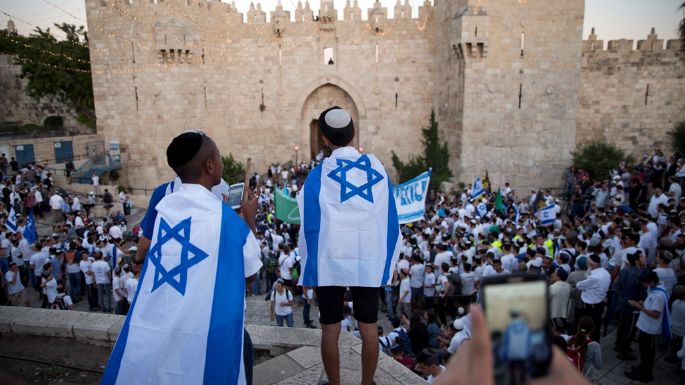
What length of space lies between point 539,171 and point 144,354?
56.6 feet

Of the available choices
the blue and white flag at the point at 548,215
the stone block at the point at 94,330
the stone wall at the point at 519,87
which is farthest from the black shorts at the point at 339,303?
the stone wall at the point at 519,87

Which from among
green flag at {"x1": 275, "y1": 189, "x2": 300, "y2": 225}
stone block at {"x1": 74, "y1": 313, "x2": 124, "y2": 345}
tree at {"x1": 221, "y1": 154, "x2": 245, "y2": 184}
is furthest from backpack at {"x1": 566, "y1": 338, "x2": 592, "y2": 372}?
tree at {"x1": 221, "y1": 154, "x2": 245, "y2": 184}

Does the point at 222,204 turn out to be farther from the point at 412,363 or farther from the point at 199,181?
the point at 412,363

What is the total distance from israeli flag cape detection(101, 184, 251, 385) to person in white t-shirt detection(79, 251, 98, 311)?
7.98 metres

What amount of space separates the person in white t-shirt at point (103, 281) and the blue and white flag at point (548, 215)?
9232mm

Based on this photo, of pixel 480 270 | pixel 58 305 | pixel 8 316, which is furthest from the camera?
pixel 58 305

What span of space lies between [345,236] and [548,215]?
895 centimetres

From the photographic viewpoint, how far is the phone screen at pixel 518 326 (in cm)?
81

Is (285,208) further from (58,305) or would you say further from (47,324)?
(47,324)

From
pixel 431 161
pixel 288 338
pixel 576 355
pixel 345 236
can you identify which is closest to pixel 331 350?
pixel 345 236

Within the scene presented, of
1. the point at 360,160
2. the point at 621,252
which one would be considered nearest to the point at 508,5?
the point at 621,252

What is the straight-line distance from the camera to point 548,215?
10336 mm

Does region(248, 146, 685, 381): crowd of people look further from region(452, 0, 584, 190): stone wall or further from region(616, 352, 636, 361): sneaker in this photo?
region(452, 0, 584, 190): stone wall

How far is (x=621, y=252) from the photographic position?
7055 millimetres
